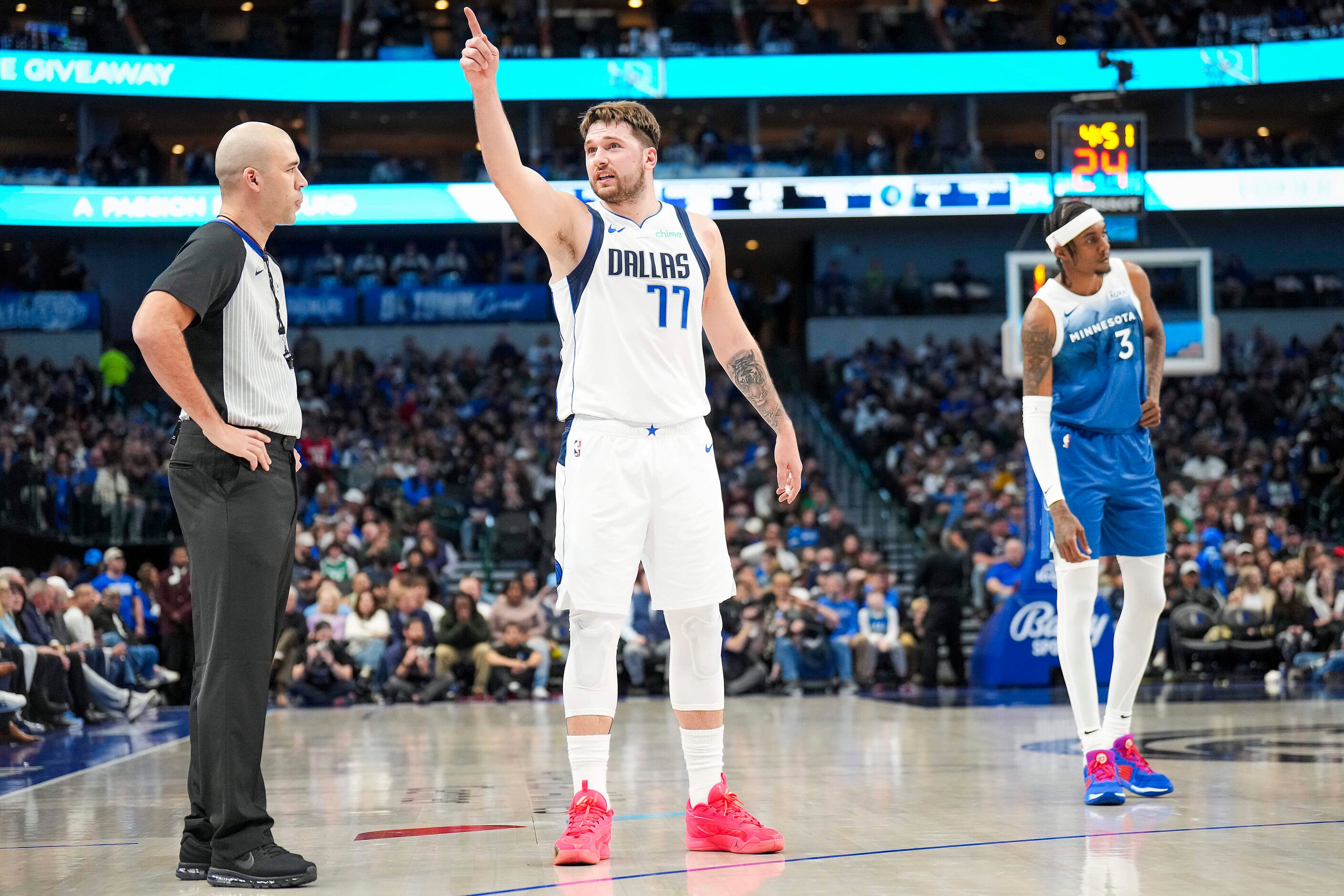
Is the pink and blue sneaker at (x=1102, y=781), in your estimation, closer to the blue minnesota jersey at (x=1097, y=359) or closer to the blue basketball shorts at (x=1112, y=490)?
the blue basketball shorts at (x=1112, y=490)

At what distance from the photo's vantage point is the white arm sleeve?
5605 mm

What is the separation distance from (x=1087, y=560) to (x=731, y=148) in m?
23.4

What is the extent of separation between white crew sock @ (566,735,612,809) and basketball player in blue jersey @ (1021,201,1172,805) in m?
2.12

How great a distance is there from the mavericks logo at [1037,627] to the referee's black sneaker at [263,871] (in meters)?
9.55

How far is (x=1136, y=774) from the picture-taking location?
17.8 ft

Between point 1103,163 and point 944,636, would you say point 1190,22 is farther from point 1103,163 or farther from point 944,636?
point 944,636

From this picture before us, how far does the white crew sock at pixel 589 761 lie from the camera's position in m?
4.36

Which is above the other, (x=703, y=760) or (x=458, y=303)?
(x=458, y=303)

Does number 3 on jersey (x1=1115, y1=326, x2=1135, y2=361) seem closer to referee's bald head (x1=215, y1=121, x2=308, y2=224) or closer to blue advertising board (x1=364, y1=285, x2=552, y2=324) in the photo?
referee's bald head (x1=215, y1=121, x2=308, y2=224)

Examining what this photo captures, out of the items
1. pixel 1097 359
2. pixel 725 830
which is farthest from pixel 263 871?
pixel 1097 359

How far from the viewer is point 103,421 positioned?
21.8 metres

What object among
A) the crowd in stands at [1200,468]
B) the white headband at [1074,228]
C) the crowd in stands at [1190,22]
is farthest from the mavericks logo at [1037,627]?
the crowd in stands at [1190,22]

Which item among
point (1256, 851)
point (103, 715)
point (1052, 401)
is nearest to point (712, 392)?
point (103, 715)

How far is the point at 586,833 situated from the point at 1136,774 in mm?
2371
